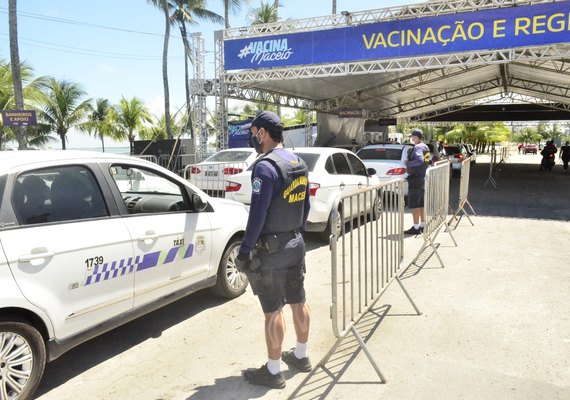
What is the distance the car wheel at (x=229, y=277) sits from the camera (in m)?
4.56

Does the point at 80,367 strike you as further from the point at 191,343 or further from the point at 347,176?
the point at 347,176

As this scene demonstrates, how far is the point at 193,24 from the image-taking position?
29547 mm

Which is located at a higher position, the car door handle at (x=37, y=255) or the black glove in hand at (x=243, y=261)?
the car door handle at (x=37, y=255)

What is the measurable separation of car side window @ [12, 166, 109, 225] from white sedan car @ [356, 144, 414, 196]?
7.46 m

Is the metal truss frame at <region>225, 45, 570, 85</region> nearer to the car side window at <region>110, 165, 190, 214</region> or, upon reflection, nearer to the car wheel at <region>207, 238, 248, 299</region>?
the car wheel at <region>207, 238, 248, 299</region>

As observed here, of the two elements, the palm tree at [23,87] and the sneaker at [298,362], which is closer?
the sneaker at [298,362]

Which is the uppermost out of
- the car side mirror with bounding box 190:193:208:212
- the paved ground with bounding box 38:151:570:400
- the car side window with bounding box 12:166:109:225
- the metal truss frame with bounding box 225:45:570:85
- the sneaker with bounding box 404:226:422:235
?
Result: the metal truss frame with bounding box 225:45:570:85

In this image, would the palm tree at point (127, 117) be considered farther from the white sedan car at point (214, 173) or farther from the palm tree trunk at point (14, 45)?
the white sedan car at point (214, 173)

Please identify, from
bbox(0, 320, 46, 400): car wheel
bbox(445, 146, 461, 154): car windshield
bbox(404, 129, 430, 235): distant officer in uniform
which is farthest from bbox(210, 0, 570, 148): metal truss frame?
bbox(0, 320, 46, 400): car wheel

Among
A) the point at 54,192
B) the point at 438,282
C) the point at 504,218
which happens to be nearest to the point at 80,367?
the point at 54,192

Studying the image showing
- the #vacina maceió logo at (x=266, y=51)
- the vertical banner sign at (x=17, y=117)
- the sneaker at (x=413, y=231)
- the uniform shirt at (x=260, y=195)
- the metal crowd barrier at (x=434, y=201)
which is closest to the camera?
the uniform shirt at (x=260, y=195)

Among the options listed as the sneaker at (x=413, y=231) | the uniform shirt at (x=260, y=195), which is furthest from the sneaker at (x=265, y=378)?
the sneaker at (x=413, y=231)

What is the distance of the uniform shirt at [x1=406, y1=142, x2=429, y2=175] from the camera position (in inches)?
293

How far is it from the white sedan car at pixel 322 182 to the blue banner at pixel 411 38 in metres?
6.96
